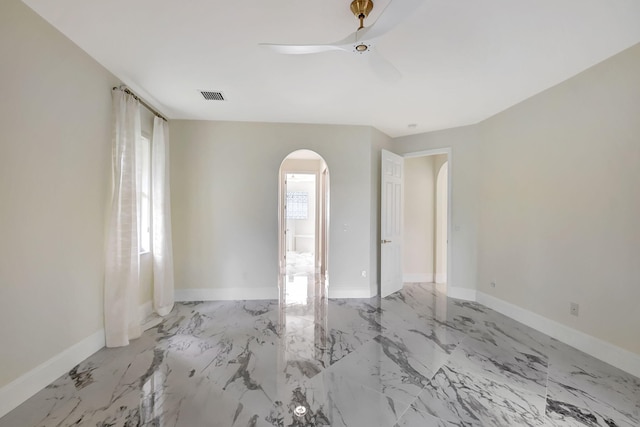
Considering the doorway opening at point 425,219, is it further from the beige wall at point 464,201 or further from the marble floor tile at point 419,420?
the marble floor tile at point 419,420

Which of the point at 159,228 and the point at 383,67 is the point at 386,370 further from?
the point at 159,228

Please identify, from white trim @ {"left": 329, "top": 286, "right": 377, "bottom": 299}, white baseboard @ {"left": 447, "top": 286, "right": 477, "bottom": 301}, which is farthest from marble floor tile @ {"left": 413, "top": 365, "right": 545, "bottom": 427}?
white baseboard @ {"left": 447, "top": 286, "right": 477, "bottom": 301}

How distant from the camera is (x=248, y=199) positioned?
399cm

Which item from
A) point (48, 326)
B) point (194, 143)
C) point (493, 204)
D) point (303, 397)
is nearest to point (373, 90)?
point (493, 204)

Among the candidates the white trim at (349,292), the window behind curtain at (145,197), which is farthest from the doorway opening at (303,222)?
the window behind curtain at (145,197)

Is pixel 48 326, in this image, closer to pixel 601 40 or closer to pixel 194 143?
pixel 194 143

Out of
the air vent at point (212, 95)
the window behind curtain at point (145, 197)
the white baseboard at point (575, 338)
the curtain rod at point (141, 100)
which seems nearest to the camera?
the white baseboard at point (575, 338)

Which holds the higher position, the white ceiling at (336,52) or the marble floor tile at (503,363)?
the white ceiling at (336,52)

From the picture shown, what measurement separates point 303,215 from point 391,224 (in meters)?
5.41

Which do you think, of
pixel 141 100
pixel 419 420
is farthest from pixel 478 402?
→ pixel 141 100

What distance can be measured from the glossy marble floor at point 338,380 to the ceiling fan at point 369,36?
2365 mm

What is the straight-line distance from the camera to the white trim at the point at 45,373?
1654 millimetres

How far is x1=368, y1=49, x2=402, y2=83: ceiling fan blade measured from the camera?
5.90 feet

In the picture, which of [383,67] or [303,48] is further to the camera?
[383,67]
